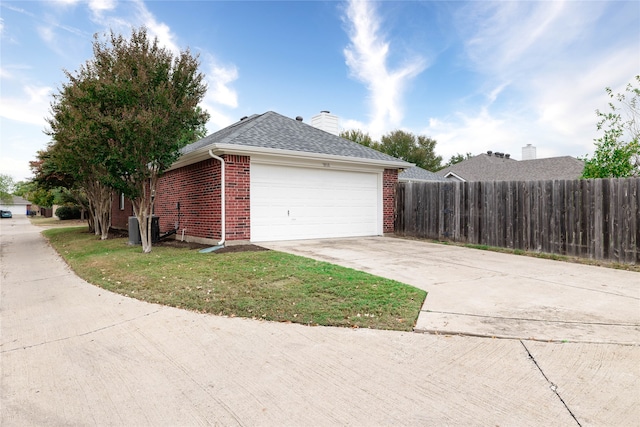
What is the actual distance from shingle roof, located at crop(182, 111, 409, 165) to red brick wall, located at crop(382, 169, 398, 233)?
64 cm

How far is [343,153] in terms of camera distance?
11523 mm

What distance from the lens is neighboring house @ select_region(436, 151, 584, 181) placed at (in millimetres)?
22734

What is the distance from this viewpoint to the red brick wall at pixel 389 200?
12.7 m

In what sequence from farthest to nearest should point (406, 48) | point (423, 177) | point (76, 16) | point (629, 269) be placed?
point (423, 177), point (406, 48), point (76, 16), point (629, 269)

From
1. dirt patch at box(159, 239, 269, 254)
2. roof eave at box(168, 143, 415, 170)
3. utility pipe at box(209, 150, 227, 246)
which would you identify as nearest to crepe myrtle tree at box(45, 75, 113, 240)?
roof eave at box(168, 143, 415, 170)

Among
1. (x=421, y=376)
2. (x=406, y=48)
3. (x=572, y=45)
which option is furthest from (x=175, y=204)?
(x=572, y=45)

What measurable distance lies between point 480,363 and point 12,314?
580cm

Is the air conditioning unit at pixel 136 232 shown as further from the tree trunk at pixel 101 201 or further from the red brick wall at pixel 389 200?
Answer: the red brick wall at pixel 389 200

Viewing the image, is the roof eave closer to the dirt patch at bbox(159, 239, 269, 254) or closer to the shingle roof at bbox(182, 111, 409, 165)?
the shingle roof at bbox(182, 111, 409, 165)

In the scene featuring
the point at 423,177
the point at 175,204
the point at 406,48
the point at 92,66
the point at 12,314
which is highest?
the point at 406,48

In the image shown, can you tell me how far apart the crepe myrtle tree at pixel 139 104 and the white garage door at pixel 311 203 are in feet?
7.82

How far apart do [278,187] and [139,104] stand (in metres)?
4.06

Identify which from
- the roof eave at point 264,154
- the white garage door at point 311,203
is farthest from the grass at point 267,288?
the roof eave at point 264,154

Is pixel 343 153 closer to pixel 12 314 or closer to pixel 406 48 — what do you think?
pixel 406 48
